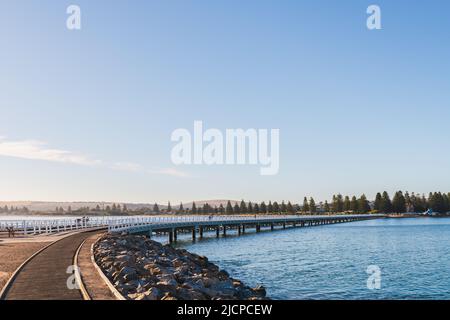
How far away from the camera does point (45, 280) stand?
17.8m

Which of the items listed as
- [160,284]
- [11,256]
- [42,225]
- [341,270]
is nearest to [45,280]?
[160,284]

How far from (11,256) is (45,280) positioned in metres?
9.97

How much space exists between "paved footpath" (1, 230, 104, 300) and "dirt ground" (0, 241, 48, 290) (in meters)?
0.60

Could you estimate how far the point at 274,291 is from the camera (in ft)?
90.2

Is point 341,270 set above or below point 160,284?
below

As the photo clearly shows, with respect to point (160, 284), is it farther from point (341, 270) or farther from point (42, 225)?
point (42, 225)

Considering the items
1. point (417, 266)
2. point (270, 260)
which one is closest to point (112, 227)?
point (270, 260)

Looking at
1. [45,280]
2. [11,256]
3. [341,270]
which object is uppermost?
[45,280]

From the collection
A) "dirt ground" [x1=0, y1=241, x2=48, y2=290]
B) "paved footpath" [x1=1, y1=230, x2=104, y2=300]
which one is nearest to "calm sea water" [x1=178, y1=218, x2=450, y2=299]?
"paved footpath" [x1=1, y1=230, x2=104, y2=300]

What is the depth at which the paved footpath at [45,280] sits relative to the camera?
15.2 meters

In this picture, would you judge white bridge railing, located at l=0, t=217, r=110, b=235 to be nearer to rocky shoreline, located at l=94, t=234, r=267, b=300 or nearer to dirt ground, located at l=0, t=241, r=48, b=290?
dirt ground, located at l=0, t=241, r=48, b=290
